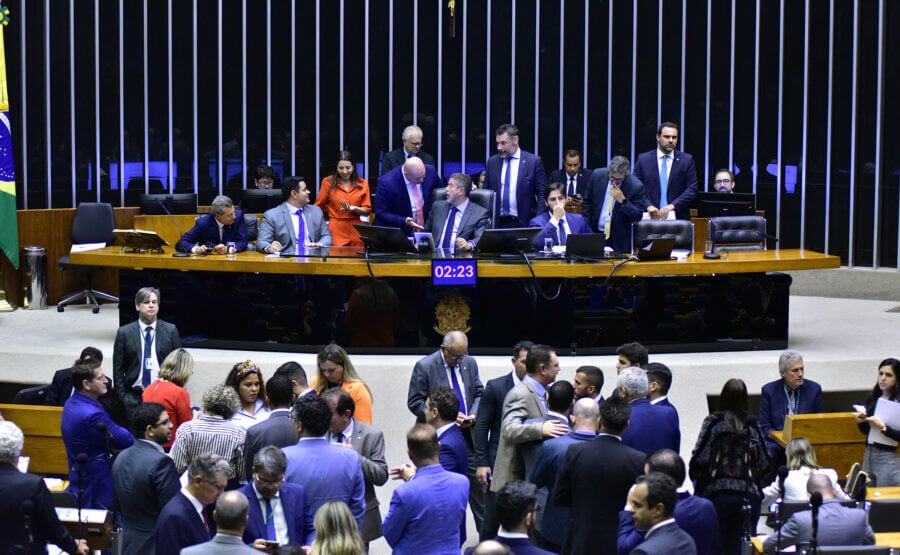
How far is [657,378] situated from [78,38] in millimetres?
9704

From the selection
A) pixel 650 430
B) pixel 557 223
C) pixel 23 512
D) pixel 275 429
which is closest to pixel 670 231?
pixel 557 223

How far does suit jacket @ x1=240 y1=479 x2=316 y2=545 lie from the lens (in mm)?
5289

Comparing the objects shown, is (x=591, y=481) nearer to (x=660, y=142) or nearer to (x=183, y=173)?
(x=660, y=142)

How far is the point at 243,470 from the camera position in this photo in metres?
6.23

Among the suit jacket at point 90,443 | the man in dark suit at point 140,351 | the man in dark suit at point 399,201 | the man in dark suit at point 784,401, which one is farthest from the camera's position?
the man in dark suit at point 399,201

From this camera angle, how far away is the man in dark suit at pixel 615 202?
10.5m

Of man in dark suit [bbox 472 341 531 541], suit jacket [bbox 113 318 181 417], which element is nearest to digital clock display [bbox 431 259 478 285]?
suit jacket [bbox 113 318 181 417]

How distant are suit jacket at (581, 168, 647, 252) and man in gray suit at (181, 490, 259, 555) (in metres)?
6.23

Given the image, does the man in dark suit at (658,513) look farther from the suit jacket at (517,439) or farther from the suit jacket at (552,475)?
the suit jacket at (517,439)

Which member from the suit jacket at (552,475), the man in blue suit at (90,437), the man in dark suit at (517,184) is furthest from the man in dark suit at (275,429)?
the man in dark suit at (517,184)

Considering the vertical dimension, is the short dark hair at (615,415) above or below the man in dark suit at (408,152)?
below

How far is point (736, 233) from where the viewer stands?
1036 centimetres

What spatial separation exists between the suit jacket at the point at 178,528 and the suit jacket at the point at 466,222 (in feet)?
16.5

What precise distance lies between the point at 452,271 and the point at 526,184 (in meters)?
2.37
